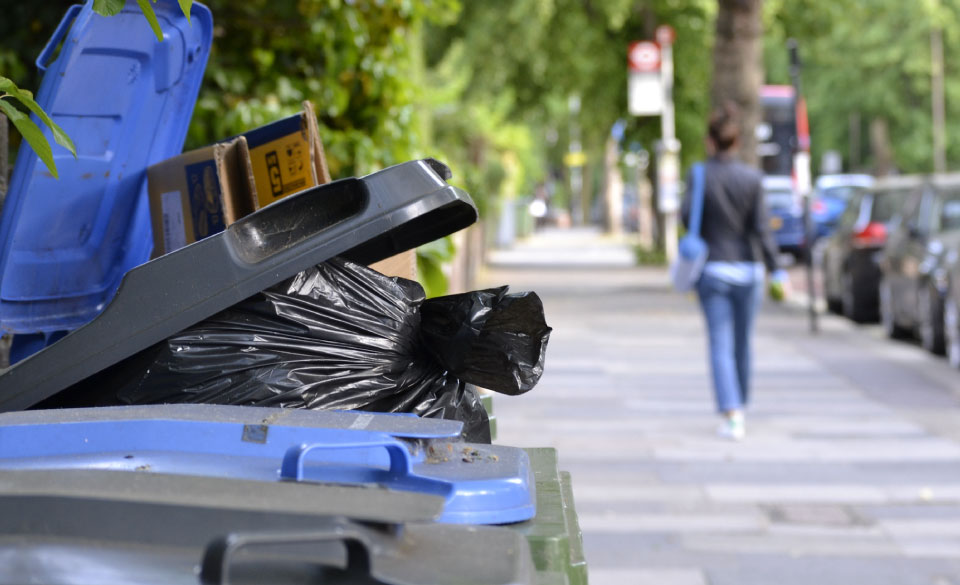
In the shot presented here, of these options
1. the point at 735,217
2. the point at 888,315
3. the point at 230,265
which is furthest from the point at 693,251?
the point at 888,315

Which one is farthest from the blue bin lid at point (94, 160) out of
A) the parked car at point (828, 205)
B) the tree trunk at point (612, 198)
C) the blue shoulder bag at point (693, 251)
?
the tree trunk at point (612, 198)

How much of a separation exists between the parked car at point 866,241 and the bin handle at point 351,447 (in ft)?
44.7

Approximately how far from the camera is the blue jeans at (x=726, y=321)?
26.6 ft

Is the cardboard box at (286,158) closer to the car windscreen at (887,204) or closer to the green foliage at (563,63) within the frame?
the car windscreen at (887,204)

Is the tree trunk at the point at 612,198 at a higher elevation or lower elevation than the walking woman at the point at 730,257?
lower

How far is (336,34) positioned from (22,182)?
13.6 feet

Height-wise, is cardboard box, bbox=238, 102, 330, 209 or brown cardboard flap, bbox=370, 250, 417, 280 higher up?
cardboard box, bbox=238, 102, 330, 209

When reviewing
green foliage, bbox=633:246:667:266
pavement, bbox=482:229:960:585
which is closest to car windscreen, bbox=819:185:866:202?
green foliage, bbox=633:246:667:266

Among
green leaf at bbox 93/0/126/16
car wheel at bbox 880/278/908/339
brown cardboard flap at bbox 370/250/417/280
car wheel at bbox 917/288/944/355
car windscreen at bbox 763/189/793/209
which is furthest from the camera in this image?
car windscreen at bbox 763/189/793/209

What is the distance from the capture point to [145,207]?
383 cm

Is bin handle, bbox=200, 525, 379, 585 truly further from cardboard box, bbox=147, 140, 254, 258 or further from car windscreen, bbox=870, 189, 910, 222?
car windscreen, bbox=870, 189, 910, 222

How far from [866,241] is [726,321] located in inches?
311

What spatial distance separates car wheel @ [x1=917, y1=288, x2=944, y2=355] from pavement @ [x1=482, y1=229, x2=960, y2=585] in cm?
19

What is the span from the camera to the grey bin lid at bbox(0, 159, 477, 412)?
2.74 meters
